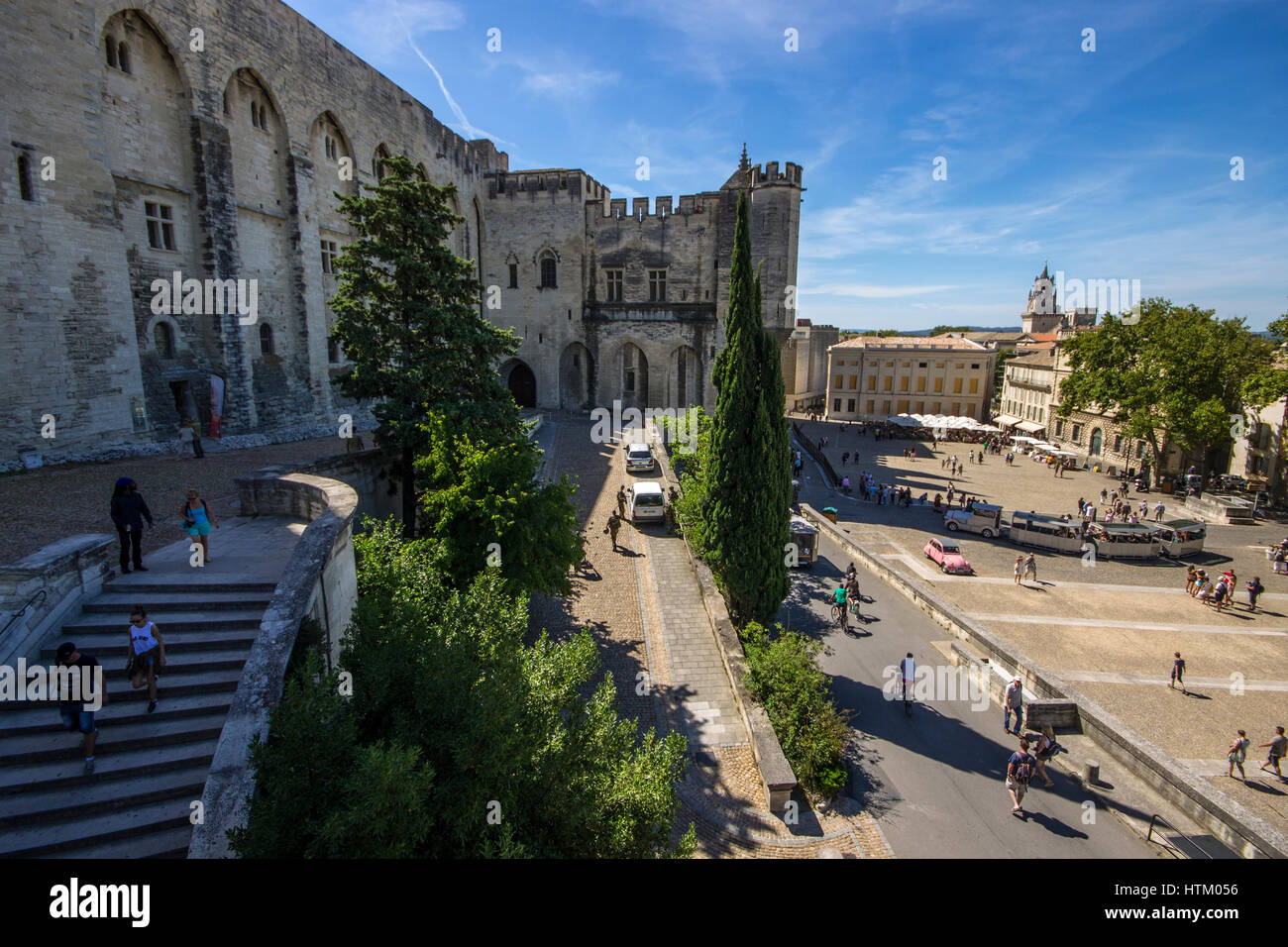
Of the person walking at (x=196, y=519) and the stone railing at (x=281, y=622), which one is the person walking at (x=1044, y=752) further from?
the person walking at (x=196, y=519)

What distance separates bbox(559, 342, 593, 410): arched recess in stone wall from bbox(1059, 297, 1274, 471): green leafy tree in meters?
29.6

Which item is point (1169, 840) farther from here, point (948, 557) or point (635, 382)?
point (635, 382)

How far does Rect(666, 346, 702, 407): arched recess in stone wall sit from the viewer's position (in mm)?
40281

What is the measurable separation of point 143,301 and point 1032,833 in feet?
78.7

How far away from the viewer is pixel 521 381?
4300 centimetres

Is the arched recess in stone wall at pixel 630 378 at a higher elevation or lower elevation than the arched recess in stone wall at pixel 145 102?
lower

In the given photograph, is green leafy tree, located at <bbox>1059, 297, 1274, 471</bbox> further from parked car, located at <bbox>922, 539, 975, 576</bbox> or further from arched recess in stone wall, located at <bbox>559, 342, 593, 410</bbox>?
arched recess in stone wall, located at <bbox>559, 342, 593, 410</bbox>

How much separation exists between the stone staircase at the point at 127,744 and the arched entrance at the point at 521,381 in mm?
35621

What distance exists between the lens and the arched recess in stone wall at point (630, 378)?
4166 centimetres

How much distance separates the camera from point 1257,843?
924 cm

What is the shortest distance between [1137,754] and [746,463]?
29.8ft

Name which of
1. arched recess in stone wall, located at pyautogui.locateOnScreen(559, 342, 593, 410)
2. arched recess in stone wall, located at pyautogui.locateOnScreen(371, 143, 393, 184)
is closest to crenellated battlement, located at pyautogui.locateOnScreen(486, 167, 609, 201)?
arched recess in stone wall, located at pyautogui.locateOnScreen(559, 342, 593, 410)

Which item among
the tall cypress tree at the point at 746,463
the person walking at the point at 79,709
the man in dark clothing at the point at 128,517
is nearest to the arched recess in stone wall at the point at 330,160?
the tall cypress tree at the point at 746,463

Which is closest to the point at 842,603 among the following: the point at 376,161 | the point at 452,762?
the point at 452,762
